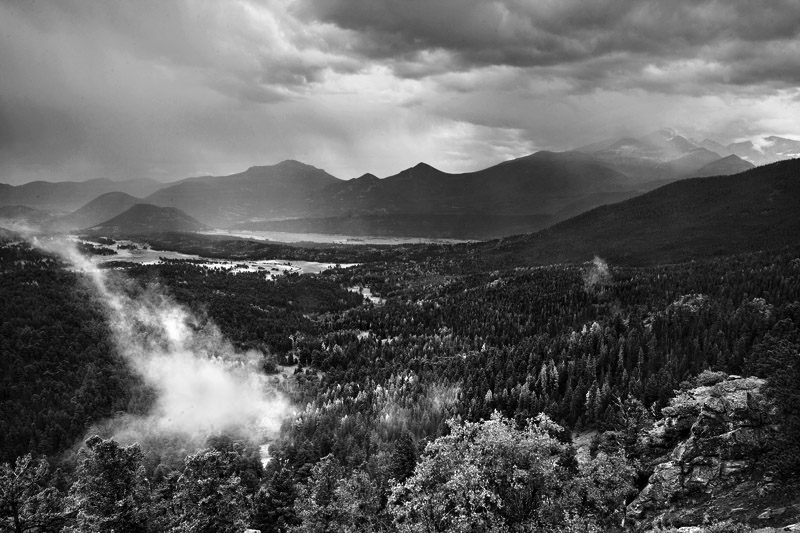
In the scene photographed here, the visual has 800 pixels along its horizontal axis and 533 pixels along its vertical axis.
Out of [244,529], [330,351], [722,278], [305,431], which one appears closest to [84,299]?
[330,351]

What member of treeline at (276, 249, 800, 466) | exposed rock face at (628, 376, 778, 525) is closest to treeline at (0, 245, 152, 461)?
treeline at (276, 249, 800, 466)

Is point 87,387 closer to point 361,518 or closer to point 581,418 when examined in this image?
point 361,518

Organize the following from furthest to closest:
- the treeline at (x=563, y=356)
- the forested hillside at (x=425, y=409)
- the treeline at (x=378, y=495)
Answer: the treeline at (x=563, y=356), the forested hillside at (x=425, y=409), the treeline at (x=378, y=495)

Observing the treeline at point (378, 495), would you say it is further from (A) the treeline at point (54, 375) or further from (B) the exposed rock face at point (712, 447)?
(A) the treeline at point (54, 375)

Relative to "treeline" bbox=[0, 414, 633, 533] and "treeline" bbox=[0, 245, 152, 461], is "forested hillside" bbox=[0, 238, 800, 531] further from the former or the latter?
"treeline" bbox=[0, 245, 152, 461]

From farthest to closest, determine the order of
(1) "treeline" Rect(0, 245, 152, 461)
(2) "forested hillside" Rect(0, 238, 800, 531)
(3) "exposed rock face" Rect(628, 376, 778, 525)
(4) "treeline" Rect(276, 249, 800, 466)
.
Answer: (1) "treeline" Rect(0, 245, 152, 461), (4) "treeline" Rect(276, 249, 800, 466), (3) "exposed rock face" Rect(628, 376, 778, 525), (2) "forested hillside" Rect(0, 238, 800, 531)

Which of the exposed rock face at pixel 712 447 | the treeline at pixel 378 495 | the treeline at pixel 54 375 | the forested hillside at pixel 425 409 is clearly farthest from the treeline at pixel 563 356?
the treeline at pixel 54 375
